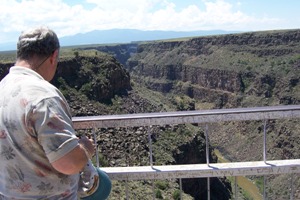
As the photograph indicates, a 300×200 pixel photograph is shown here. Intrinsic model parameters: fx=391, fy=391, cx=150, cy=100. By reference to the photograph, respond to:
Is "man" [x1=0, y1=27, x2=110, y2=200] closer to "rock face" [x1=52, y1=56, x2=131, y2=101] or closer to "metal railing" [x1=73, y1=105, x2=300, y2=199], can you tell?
"metal railing" [x1=73, y1=105, x2=300, y2=199]

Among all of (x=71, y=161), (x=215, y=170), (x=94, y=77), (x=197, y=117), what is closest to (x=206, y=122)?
(x=197, y=117)

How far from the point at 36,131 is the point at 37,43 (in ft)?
1.96

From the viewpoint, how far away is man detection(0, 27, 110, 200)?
249 cm

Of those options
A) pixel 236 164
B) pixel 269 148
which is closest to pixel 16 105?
pixel 236 164

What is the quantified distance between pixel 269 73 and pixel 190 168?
71504 mm

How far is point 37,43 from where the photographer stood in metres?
2.64

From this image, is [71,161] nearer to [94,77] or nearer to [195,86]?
[94,77]

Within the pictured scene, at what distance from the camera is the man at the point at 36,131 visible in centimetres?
249

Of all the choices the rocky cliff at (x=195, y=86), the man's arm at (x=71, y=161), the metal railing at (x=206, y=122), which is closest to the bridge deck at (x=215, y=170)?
the metal railing at (x=206, y=122)

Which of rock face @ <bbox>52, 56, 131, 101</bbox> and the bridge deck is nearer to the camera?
the bridge deck

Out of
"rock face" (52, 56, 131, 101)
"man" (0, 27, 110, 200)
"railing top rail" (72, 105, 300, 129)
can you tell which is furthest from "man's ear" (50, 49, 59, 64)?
"rock face" (52, 56, 131, 101)

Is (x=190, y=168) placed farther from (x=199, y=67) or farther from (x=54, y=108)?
(x=199, y=67)

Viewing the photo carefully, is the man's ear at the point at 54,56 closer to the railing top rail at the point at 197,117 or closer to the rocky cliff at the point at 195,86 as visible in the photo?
the railing top rail at the point at 197,117

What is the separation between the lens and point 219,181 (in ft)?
101
